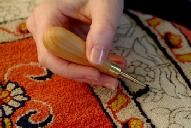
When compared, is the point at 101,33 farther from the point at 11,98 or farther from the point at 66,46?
the point at 11,98

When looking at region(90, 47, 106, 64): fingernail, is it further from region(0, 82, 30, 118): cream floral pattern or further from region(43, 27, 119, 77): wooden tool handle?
region(0, 82, 30, 118): cream floral pattern

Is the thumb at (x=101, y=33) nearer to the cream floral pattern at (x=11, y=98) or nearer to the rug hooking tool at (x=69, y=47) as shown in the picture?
the rug hooking tool at (x=69, y=47)

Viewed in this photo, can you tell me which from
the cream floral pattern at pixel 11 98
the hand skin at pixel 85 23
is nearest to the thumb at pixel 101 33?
the hand skin at pixel 85 23

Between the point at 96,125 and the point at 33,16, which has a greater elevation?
the point at 33,16

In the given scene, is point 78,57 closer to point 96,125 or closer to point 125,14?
point 96,125

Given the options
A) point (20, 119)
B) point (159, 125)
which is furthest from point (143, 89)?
point (20, 119)

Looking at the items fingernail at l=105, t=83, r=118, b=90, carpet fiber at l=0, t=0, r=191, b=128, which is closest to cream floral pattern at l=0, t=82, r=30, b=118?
carpet fiber at l=0, t=0, r=191, b=128

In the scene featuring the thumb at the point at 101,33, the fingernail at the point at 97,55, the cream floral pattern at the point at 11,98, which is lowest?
the cream floral pattern at the point at 11,98
